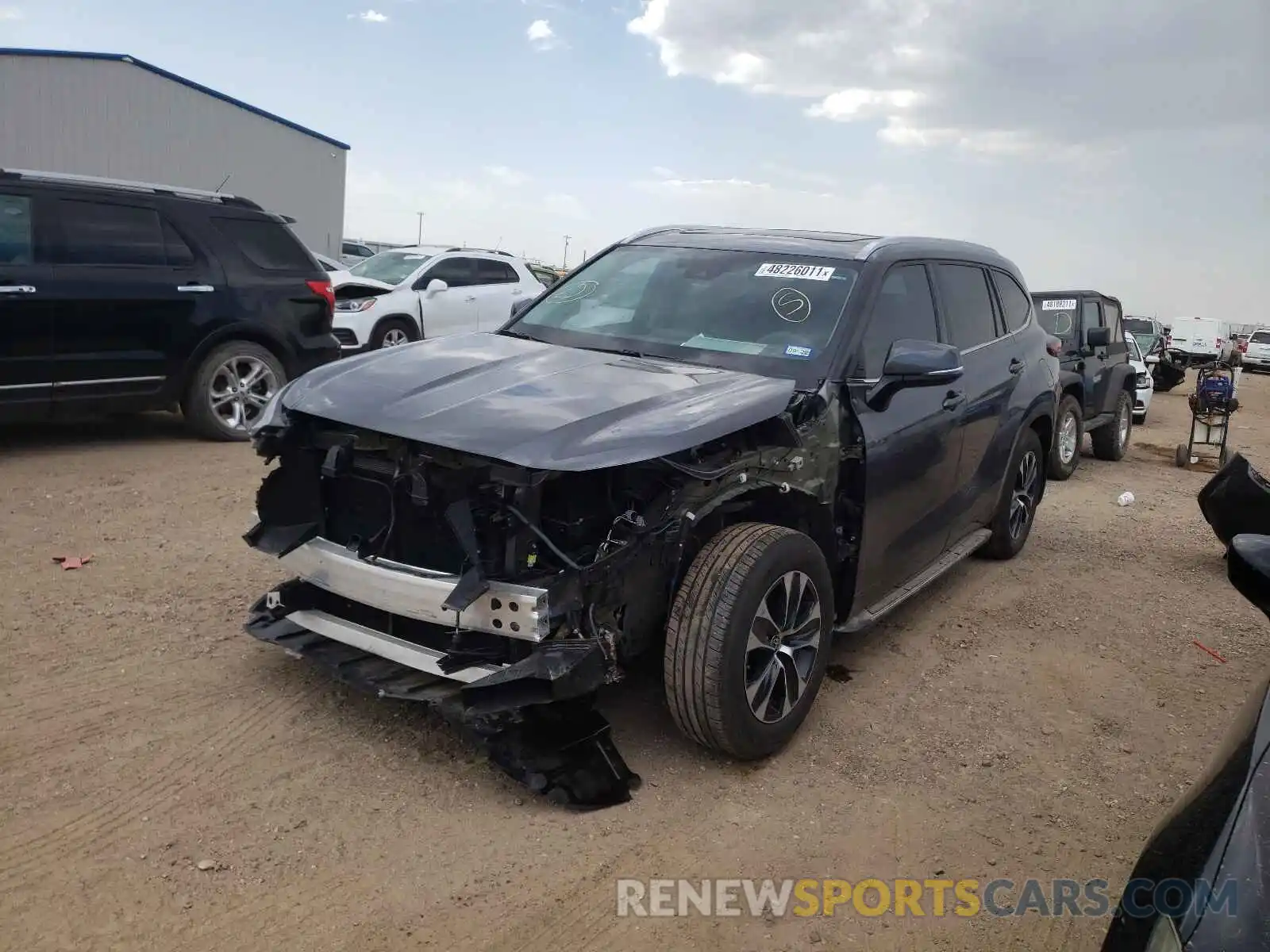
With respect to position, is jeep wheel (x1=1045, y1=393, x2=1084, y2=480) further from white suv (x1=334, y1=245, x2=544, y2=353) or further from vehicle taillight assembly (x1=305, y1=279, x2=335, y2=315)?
vehicle taillight assembly (x1=305, y1=279, x2=335, y2=315)

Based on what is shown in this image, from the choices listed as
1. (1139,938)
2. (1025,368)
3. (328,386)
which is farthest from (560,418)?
(1025,368)

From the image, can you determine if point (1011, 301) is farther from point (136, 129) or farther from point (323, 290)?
point (136, 129)

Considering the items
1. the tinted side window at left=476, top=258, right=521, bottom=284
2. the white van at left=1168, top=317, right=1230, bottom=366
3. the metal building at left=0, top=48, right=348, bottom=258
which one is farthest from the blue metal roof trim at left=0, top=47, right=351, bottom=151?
the white van at left=1168, top=317, right=1230, bottom=366

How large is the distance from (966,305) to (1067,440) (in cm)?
526

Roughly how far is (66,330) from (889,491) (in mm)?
5845

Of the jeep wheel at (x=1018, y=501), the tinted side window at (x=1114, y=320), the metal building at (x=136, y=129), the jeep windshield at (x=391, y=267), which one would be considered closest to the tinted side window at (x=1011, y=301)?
the jeep wheel at (x=1018, y=501)

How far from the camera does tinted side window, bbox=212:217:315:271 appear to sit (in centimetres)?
789

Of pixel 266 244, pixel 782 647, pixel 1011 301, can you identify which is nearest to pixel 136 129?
pixel 266 244

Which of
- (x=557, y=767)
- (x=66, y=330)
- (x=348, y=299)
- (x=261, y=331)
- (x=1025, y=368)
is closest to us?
(x=557, y=767)

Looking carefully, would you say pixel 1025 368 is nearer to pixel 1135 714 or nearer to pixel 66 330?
pixel 1135 714

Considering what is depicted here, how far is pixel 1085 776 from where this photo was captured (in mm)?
3619

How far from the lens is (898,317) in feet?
14.3

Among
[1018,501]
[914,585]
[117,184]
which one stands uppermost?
[117,184]

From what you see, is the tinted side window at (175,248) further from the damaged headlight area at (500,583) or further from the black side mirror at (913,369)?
the black side mirror at (913,369)
